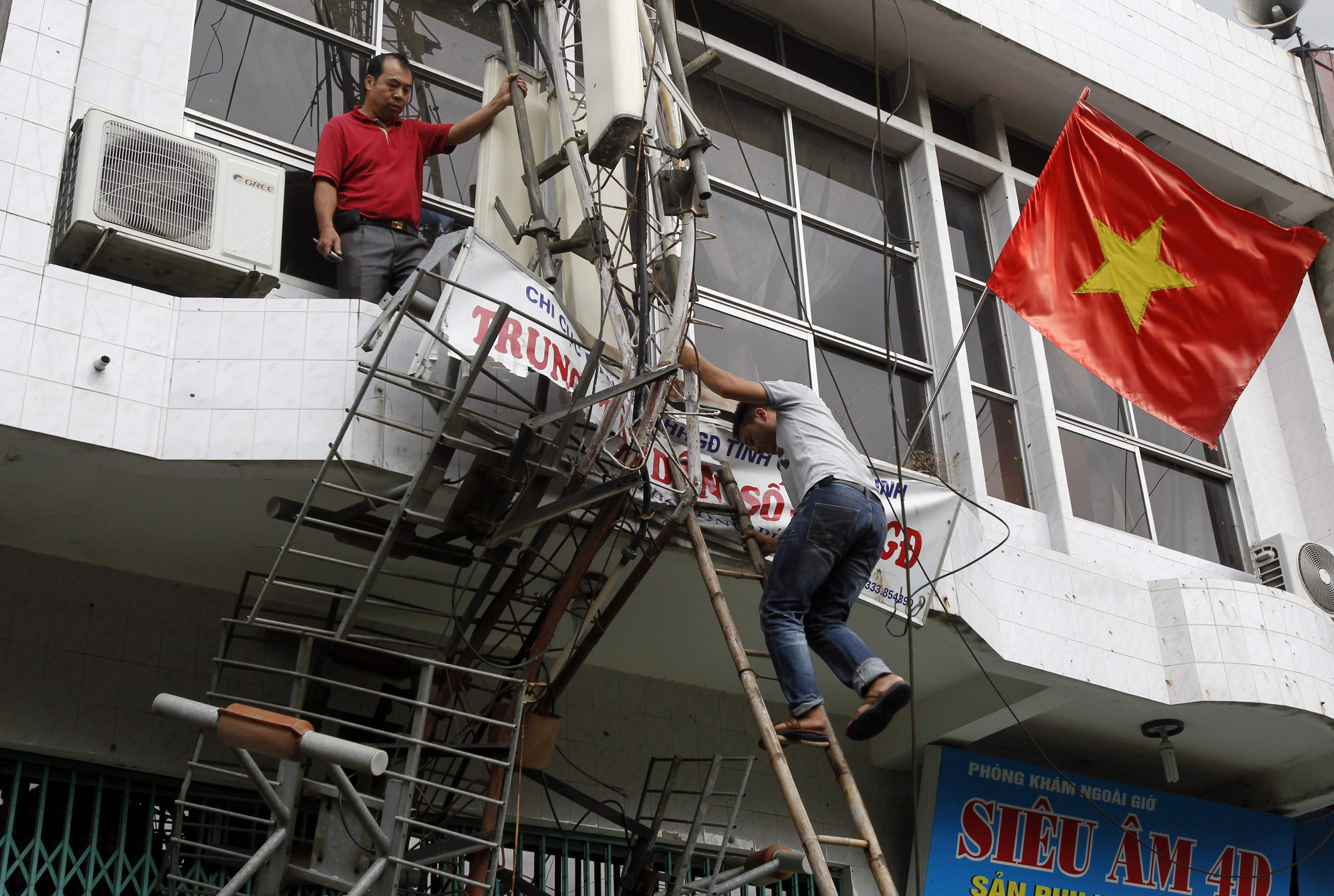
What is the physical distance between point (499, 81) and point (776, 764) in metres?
4.54

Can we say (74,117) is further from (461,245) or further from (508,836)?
(508,836)

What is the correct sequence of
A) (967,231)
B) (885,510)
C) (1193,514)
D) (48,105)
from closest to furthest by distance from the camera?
(48,105)
(885,510)
(1193,514)
(967,231)

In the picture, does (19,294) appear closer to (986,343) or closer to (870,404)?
(870,404)

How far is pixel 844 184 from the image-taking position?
10992mm

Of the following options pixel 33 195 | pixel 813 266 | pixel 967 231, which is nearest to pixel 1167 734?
pixel 813 266

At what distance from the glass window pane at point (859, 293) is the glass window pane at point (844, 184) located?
239 millimetres

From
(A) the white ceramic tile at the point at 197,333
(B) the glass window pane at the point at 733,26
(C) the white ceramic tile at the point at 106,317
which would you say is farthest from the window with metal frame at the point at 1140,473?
(C) the white ceramic tile at the point at 106,317

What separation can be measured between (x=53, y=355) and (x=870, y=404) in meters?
5.75

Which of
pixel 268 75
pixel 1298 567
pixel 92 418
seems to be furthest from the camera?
pixel 1298 567

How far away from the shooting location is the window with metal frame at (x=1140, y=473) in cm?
1085

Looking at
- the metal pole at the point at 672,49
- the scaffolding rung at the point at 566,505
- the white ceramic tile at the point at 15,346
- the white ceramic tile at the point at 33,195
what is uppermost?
the metal pole at the point at 672,49

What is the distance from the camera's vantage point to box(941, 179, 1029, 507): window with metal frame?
34.1ft

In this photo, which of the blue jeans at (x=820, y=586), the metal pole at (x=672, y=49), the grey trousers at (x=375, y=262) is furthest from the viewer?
the metal pole at (x=672, y=49)

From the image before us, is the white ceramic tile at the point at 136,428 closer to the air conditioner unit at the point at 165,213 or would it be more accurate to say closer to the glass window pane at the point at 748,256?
the air conditioner unit at the point at 165,213
